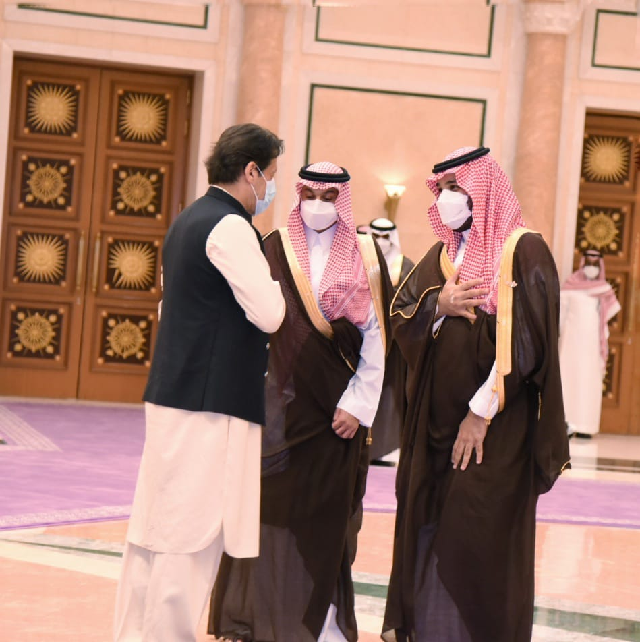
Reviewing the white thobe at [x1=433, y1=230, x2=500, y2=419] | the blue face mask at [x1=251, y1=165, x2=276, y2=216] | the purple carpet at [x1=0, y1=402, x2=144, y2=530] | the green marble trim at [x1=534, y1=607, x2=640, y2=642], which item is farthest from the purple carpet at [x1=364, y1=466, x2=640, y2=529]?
the blue face mask at [x1=251, y1=165, x2=276, y2=216]

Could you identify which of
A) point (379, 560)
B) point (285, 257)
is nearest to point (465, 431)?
point (285, 257)

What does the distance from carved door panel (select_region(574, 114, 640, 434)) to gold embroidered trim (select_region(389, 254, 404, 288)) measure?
353 centimetres

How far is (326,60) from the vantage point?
10211 millimetres

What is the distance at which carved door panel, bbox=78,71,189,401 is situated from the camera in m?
10.2

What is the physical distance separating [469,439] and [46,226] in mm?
7267

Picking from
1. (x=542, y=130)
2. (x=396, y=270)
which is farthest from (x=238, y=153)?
(x=542, y=130)

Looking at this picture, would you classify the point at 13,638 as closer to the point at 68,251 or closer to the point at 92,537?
the point at 92,537

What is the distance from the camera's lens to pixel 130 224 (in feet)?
33.8

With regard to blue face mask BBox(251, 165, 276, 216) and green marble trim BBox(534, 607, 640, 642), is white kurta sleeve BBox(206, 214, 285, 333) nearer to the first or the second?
blue face mask BBox(251, 165, 276, 216)

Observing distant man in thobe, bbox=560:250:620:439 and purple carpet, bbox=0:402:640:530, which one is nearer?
purple carpet, bbox=0:402:640:530

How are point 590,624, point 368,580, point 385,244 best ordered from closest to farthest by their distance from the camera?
point 590,624 < point 368,580 < point 385,244

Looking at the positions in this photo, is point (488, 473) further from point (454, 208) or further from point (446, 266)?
point (454, 208)

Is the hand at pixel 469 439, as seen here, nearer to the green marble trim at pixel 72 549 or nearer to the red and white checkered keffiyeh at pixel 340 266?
the red and white checkered keffiyeh at pixel 340 266

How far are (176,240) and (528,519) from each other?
46.8 inches
